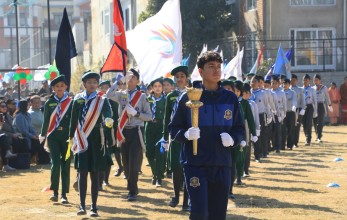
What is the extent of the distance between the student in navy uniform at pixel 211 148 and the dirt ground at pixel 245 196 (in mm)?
3742

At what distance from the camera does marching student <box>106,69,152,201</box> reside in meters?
14.1

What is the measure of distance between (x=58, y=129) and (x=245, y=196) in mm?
3142

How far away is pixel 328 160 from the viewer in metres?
21.1

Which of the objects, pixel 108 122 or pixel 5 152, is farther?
pixel 5 152

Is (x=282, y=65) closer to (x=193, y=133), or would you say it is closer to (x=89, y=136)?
(x=89, y=136)

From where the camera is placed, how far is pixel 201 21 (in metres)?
40.8

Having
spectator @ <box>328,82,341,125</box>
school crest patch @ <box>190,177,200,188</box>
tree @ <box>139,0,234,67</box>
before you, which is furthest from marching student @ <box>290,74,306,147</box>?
school crest patch @ <box>190,177,200,188</box>

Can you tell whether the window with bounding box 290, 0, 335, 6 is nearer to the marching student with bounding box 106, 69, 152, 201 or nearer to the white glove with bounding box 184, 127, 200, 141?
the marching student with bounding box 106, 69, 152, 201

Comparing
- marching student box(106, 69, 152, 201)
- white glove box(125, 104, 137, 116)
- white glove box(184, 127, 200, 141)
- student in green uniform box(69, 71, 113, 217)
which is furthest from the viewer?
marching student box(106, 69, 152, 201)

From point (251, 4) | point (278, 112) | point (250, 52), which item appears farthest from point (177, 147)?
point (251, 4)

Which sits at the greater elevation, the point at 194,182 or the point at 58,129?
the point at 58,129

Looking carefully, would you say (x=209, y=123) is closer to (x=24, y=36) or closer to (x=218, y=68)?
(x=218, y=68)

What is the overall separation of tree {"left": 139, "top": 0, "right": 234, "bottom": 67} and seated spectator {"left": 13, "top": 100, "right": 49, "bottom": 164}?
60.6ft

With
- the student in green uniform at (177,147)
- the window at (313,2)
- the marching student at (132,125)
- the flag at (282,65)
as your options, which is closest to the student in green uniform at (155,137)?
the marching student at (132,125)
